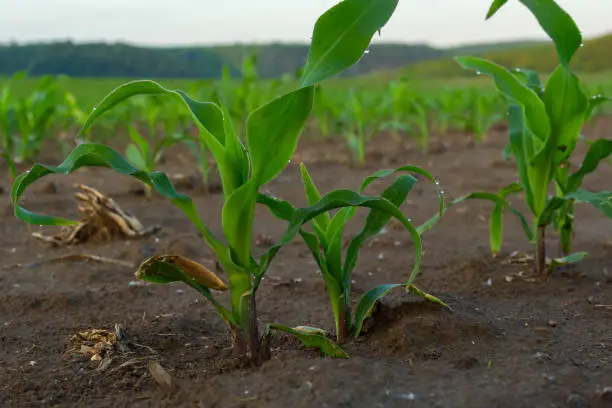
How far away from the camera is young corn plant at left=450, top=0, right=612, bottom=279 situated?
178 centimetres

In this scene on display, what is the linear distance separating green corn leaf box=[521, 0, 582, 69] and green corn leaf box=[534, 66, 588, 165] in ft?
0.31

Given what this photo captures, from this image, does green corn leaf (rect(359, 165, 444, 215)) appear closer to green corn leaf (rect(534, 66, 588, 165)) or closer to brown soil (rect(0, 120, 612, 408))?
brown soil (rect(0, 120, 612, 408))

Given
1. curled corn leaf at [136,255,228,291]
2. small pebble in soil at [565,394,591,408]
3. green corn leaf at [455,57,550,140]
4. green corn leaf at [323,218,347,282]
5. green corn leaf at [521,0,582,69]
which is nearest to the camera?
small pebble in soil at [565,394,591,408]

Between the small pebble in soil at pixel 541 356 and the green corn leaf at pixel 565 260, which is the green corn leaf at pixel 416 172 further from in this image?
the green corn leaf at pixel 565 260

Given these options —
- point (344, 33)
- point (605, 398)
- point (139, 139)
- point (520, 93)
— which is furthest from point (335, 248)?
point (139, 139)

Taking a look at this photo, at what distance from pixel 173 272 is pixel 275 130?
0.37 m

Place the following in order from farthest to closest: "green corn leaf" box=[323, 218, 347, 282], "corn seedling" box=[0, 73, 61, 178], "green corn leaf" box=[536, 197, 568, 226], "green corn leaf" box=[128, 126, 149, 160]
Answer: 1. "corn seedling" box=[0, 73, 61, 178]
2. "green corn leaf" box=[128, 126, 149, 160]
3. "green corn leaf" box=[536, 197, 568, 226]
4. "green corn leaf" box=[323, 218, 347, 282]

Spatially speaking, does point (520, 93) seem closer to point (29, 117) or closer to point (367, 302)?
point (367, 302)

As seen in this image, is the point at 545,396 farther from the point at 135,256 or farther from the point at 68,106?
the point at 68,106

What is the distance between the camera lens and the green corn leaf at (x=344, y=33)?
49.4 inches


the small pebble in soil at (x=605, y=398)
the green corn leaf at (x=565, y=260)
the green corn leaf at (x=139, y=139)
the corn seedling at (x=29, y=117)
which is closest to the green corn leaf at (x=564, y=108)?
the green corn leaf at (x=565, y=260)

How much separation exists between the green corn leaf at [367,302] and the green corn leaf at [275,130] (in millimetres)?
371

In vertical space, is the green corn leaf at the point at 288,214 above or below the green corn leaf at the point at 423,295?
above

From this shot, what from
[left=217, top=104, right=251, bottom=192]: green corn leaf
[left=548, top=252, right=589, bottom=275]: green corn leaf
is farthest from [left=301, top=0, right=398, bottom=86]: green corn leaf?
[left=548, top=252, right=589, bottom=275]: green corn leaf
